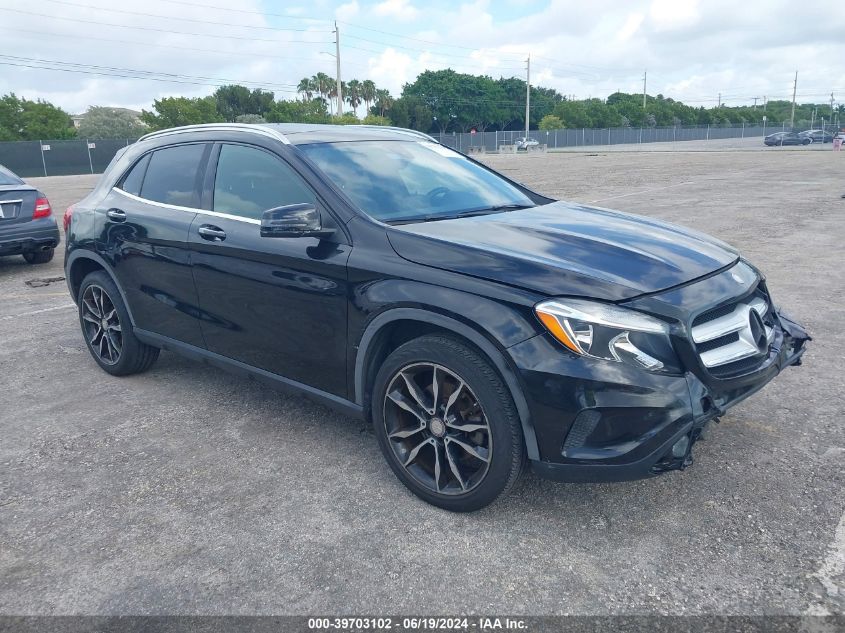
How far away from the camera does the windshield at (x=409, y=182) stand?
3.69 meters

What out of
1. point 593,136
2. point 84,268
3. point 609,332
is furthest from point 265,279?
point 593,136

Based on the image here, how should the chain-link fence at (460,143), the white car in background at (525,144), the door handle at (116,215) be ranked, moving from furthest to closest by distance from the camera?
the white car in background at (525,144)
the chain-link fence at (460,143)
the door handle at (116,215)

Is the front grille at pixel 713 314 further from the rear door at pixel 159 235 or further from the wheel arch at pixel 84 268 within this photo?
the wheel arch at pixel 84 268

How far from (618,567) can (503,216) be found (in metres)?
1.86

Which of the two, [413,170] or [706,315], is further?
[413,170]

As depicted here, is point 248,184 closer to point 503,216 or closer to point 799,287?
point 503,216

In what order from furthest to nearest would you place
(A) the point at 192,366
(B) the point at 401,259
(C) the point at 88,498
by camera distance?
1. (A) the point at 192,366
2. (C) the point at 88,498
3. (B) the point at 401,259

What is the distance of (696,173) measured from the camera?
79.8 feet

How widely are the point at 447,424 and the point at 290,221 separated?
3.88 ft

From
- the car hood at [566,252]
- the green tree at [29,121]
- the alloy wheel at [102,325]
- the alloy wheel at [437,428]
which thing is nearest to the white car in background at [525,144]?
the green tree at [29,121]

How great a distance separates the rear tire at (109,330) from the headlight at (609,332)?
10.8 ft

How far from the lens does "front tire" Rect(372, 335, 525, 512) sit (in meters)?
2.91

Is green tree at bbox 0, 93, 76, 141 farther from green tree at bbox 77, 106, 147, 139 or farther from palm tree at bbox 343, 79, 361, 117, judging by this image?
palm tree at bbox 343, 79, 361, 117

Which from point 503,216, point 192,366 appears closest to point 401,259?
point 503,216
